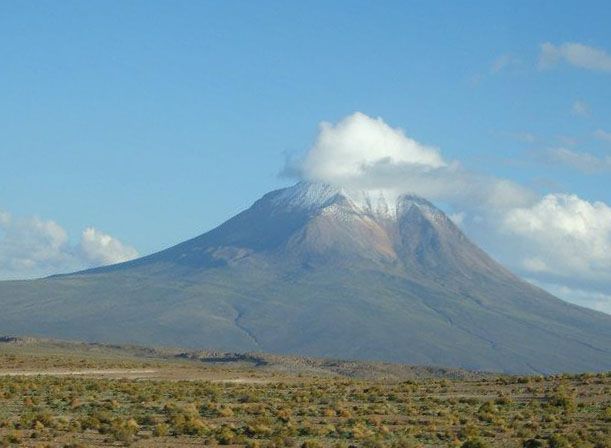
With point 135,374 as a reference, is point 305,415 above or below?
below

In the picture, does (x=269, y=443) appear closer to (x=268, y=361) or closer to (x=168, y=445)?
(x=168, y=445)

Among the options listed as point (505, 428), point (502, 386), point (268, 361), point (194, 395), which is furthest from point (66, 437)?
point (268, 361)

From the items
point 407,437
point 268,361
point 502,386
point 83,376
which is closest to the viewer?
point 407,437

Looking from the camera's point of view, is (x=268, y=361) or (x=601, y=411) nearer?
(x=601, y=411)

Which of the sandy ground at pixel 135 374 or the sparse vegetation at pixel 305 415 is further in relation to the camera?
the sandy ground at pixel 135 374

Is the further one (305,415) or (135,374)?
(135,374)

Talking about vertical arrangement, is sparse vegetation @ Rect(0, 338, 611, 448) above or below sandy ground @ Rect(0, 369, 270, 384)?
below

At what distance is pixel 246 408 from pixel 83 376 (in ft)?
96.4

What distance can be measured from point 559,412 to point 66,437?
18467 millimetres

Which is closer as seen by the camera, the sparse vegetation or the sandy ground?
the sparse vegetation

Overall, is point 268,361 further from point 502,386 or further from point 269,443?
point 269,443

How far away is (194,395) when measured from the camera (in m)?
56.1

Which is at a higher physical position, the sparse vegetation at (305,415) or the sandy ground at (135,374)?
the sandy ground at (135,374)

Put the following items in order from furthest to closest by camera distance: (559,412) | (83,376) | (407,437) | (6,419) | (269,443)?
(83,376) < (559,412) < (6,419) < (407,437) < (269,443)
